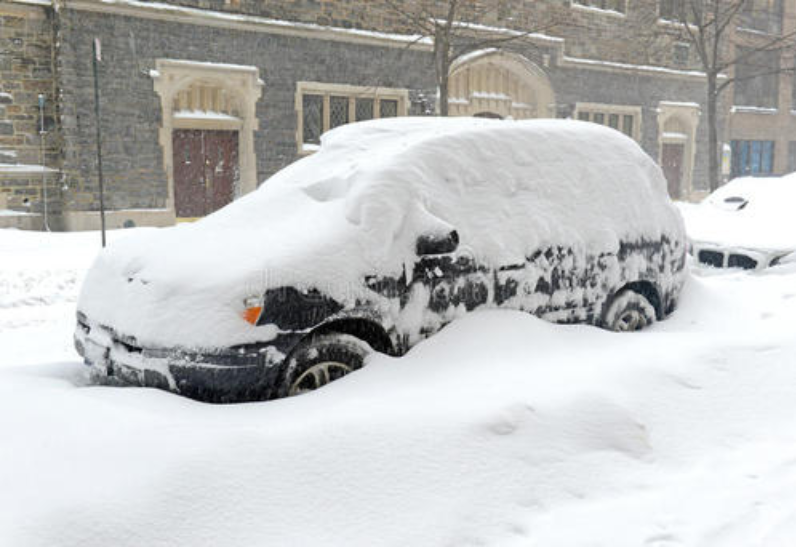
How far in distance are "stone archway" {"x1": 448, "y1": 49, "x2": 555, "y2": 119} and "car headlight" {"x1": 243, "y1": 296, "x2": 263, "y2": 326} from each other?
1647cm

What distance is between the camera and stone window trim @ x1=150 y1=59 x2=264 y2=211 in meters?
15.4

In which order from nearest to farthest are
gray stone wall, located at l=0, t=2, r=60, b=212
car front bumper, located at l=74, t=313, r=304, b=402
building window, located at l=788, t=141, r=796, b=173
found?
1. car front bumper, located at l=74, t=313, r=304, b=402
2. gray stone wall, located at l=0, t=2, r=60, b=212
3. building window, located at l=788, t=141, r=796, b=173

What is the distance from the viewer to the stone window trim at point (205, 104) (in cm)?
1539

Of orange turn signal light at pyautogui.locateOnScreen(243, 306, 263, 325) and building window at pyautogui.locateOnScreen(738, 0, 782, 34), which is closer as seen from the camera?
orange turn signal light at pyautogui.locateOnScreen(243, 306, 263, 325)

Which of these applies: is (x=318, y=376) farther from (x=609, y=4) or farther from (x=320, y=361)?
(x=609, y=4)

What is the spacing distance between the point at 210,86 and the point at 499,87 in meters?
8.57

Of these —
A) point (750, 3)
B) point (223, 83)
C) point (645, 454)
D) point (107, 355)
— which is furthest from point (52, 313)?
point (750, 3)

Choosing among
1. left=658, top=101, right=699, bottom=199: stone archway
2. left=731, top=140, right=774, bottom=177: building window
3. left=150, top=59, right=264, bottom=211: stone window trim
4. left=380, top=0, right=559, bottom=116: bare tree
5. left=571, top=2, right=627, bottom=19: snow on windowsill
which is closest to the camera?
left=150, top=59, right=264, bottom=211: stone window trim

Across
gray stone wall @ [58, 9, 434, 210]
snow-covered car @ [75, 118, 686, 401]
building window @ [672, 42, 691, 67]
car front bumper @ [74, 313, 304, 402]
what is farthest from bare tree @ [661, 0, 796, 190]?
car front bumper @ [74, 313, 304, 402]

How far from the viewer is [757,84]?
109 feet

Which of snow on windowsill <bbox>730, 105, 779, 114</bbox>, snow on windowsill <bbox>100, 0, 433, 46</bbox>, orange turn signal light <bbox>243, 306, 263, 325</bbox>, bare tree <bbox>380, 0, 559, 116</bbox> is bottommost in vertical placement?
orange turn signal light <bbox>243, 306, 263, 325</bbox>

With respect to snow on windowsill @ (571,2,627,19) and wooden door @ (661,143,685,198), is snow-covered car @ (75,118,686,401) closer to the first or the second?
snow on windowsill @ (571,2,627,19)

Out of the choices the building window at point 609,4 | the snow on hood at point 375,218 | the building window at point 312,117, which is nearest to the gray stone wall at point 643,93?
the building window at point 609,4

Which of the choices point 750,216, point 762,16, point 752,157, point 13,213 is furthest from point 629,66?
point 13,213
